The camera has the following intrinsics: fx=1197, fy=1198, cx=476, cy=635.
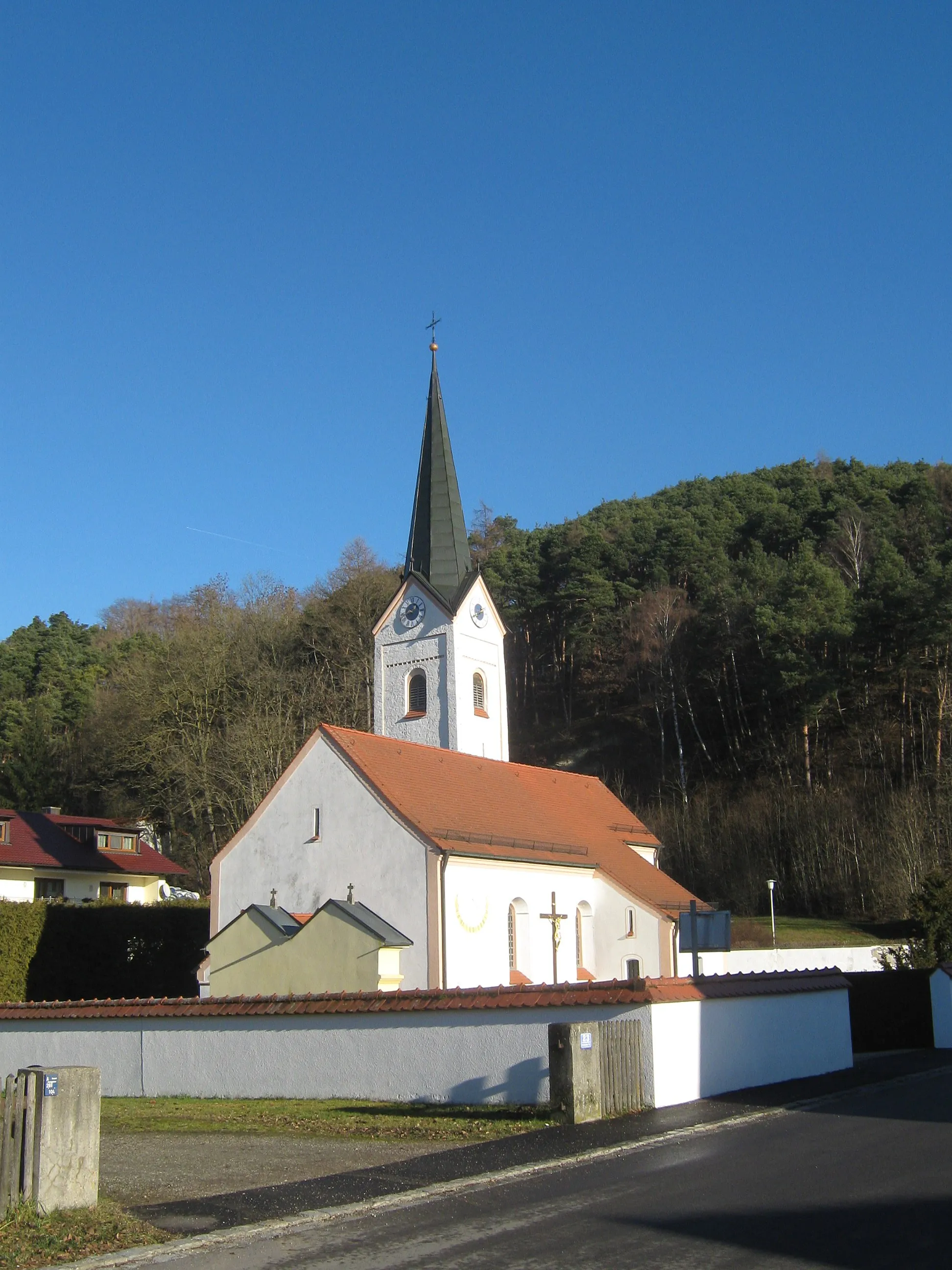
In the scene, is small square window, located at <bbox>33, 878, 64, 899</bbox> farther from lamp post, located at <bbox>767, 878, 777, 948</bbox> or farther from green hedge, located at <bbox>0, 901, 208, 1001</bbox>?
lamp post, located at <bbox>767, 878, 777, 948</bbox>

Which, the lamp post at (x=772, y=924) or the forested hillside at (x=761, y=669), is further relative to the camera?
the forested hillside at (x=761, y=669)

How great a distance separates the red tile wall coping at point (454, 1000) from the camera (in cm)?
1543

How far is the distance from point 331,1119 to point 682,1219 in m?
7.72

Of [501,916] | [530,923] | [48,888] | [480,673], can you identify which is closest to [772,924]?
[480,673]

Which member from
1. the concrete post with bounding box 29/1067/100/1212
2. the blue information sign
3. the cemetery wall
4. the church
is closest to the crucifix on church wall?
the church

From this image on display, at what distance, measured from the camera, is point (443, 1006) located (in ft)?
53.0

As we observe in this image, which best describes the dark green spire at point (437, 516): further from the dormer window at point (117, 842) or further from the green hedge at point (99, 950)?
the dormer window at point (117, 842)

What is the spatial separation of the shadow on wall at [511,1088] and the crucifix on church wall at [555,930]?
13627mm

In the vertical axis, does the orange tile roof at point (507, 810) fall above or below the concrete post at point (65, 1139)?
above

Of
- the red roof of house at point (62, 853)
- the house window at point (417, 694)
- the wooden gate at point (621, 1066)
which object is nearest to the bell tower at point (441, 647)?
the house window at point (417, 694)

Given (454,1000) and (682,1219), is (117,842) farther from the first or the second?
(682,1219)

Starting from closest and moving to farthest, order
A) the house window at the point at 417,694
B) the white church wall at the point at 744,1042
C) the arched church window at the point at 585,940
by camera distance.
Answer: the white church wall at the point at 744,1042, the arched church window at the point at 585,940, the house window at the point at 417,694

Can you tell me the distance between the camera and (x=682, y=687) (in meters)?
60.8

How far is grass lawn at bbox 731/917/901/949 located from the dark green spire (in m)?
14.5
